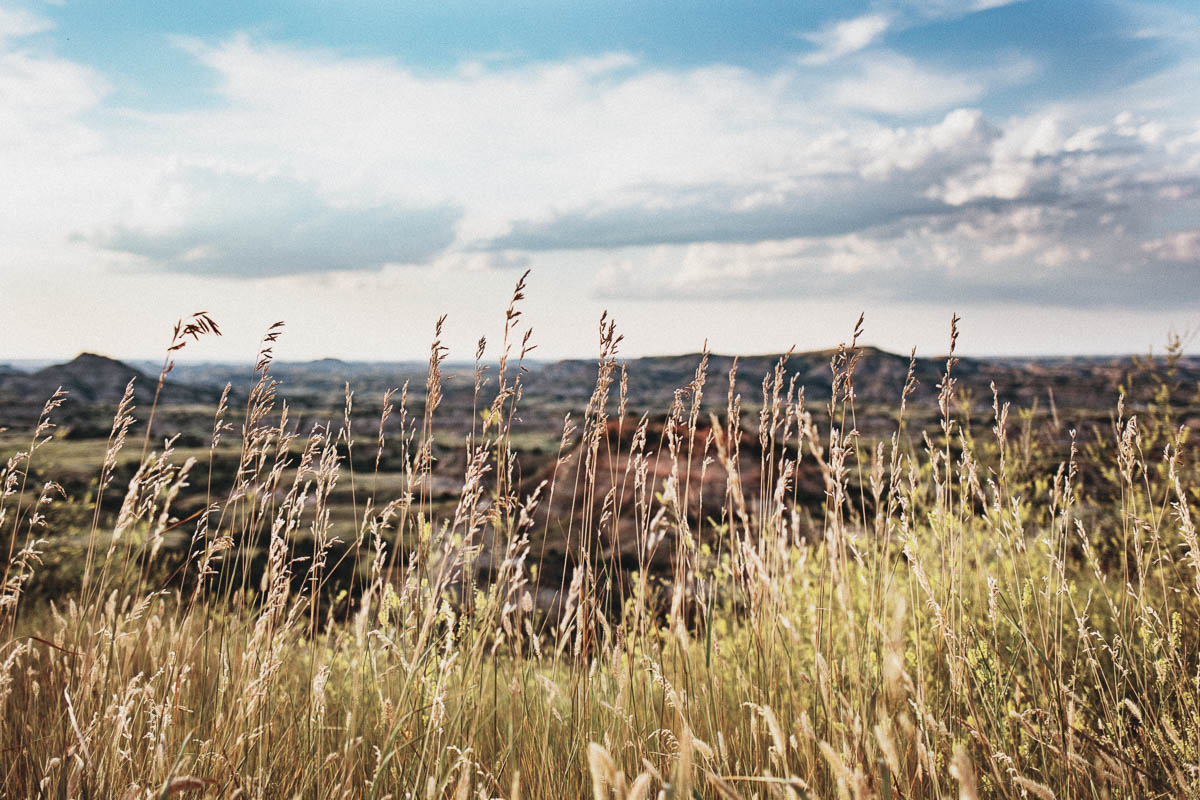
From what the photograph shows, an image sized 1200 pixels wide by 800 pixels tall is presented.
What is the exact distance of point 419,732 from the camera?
2.13m

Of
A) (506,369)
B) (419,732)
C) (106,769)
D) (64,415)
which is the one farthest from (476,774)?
(64,415)

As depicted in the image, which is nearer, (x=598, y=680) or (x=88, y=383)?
(x=598, y=680)

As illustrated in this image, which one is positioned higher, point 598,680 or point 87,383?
point 598,680

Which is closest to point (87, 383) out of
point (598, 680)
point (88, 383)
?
point (88, 383)

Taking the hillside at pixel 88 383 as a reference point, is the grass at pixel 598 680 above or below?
above

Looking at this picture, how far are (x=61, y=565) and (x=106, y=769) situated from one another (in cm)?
623

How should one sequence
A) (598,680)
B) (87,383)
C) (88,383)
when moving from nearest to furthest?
(598,680), (87,383), (88,383)

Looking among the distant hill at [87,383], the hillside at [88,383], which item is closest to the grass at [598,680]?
the hillside at [88,383]

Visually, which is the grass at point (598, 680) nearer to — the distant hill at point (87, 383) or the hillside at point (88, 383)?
the hillside at point (88, 383)

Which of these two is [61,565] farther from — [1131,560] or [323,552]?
[1131,560]

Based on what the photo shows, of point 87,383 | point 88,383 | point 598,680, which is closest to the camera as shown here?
point 598,680

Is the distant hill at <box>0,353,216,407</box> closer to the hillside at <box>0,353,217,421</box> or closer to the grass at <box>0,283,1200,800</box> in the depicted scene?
the hillside at <box>0,353,217,421</box>

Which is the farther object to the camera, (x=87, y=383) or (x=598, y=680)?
(x=87, y=383)

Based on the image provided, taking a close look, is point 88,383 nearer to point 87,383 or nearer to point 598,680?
point 87,383
